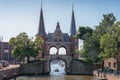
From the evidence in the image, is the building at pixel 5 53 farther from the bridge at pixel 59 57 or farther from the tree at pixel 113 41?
the tree at pixel 113 41

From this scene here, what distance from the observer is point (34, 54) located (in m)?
107

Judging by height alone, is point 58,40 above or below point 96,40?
above

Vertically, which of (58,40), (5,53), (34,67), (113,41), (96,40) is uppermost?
(58,40)

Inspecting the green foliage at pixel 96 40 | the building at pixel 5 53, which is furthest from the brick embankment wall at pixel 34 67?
the building at pixel 5 53

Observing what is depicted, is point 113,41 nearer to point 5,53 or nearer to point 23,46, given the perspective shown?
point 23,46

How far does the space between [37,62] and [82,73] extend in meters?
13.7

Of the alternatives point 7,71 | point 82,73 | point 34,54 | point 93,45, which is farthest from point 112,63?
point 7,71

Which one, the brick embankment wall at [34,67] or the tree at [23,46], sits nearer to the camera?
the tree at [23,46]

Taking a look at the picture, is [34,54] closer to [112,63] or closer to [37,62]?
[37,62]

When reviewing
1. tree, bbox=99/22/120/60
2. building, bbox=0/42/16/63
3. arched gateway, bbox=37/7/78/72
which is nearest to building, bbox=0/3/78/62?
arched gateway, bbox=37/7/78/72

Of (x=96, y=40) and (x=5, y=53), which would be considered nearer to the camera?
(x=96, y=40)

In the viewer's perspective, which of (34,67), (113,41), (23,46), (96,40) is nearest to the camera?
(113,41)

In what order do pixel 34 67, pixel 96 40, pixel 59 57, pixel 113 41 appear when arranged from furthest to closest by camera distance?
pixel 59 57
pixel 34 67
pixel 96 40
pixel 113 41

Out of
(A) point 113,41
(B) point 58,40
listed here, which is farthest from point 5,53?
(A) point 113,41
